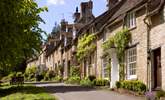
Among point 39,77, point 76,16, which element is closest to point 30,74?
point 39,77

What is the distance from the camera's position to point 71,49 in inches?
2554

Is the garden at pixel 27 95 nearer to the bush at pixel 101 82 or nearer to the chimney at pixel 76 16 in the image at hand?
the bush at pixel 101 82

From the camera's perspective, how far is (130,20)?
34562 millimetres

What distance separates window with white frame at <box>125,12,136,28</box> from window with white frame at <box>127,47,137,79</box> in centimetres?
175

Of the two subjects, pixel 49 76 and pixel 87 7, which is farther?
pixel 49 76

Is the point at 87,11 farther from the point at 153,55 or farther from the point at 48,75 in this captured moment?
the point at 153,55

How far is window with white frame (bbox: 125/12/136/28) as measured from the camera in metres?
33.7

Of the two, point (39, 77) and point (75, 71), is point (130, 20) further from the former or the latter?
point (39, 77)

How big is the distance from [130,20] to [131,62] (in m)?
3.03

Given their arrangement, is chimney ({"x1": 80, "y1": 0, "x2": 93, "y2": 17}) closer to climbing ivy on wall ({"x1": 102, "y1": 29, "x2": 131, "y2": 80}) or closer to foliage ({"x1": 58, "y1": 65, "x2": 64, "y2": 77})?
foliage ({"x1": 58, "y1": 65, "x2": 64, "y2": 77})

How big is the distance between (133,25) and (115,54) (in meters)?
4.48

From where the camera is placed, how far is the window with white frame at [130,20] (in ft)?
111

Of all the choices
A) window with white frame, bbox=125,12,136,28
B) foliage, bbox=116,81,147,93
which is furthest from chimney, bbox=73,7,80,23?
foliage, bbox=116,81,147,93

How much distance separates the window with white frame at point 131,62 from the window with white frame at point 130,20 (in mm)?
1747
